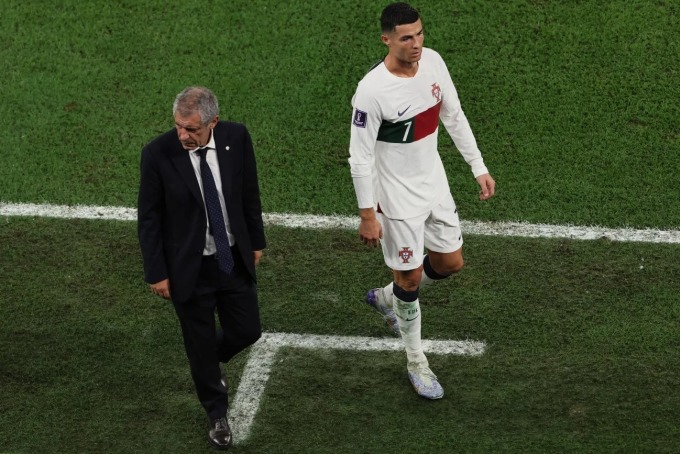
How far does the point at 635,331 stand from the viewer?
7.47 metres

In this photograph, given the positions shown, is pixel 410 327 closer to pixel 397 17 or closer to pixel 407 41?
pixel 407 41

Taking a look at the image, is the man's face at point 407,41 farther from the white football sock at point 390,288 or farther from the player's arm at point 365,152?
the white football sock at point 390,288

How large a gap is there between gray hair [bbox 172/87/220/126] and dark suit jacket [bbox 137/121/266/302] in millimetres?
229

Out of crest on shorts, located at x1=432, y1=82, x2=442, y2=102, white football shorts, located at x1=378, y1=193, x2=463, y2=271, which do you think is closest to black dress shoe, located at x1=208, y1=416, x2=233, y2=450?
white football shorts, located at x1=378, y1=193, x2=463, y2=271

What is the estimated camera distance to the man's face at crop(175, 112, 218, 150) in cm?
573

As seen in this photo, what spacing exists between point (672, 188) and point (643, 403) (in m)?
2.64

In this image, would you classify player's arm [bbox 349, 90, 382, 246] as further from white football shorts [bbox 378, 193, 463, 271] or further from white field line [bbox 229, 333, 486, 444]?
white field line [bbox 229, 333, 486, 444]

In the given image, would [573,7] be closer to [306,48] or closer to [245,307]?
[306,48]

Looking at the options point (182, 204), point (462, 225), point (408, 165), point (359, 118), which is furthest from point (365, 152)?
point (462, 225)

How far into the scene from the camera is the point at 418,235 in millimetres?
6773

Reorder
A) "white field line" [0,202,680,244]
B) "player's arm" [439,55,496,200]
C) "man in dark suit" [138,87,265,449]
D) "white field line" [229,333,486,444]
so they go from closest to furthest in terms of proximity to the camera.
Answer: "man in dark suit" [138,87,265,449] < "player's arm" [439,55,496,200] < "white field line" [229,333,486,444] < "white field line" [0,202,680,244]

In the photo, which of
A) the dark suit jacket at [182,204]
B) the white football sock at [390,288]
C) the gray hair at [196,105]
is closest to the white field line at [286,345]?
the white football sock at [390,288]

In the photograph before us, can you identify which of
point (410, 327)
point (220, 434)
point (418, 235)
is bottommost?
point (220, 434)

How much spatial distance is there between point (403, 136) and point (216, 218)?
122 centimetres
